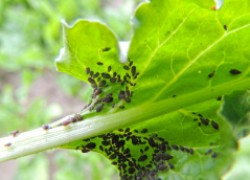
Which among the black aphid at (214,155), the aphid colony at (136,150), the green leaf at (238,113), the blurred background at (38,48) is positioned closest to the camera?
the green leaf at (238,113)

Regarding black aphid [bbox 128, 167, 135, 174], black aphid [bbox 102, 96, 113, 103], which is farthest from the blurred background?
black aphid [bbox 102, 96, 113, 103]

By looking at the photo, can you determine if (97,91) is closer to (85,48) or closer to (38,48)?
(85,48)

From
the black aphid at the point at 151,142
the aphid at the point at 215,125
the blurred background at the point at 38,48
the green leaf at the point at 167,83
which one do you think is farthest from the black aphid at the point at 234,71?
the blurred background at the point at 38,48

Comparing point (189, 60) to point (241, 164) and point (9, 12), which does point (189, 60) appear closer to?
point (241, 164)

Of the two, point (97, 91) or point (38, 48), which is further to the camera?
point (38, 48)

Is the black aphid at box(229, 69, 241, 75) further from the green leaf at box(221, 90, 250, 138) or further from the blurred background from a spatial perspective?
the blurred background

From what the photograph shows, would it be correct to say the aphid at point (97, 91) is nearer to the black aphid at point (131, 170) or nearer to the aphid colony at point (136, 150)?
the aphid colony at point (136, 150)

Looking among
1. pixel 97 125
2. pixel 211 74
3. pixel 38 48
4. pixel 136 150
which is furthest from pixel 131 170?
pixel 38 48
